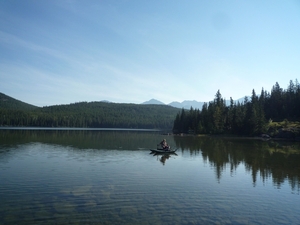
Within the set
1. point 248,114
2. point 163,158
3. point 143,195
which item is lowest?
point 143,195

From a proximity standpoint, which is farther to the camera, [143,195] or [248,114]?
[248,114]

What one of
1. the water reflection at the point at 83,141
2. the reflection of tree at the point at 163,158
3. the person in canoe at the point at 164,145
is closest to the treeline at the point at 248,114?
the water reflection at the point at 83,141

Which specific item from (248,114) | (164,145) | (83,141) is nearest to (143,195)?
(164,145)

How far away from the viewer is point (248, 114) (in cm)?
11575

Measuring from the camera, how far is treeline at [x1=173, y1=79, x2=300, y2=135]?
11356 cm

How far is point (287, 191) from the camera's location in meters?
22.4

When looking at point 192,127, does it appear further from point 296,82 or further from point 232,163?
point 232,163

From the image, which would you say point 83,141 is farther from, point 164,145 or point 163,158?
point 163,158

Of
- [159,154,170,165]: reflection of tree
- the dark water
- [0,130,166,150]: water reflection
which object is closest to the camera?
the dark water

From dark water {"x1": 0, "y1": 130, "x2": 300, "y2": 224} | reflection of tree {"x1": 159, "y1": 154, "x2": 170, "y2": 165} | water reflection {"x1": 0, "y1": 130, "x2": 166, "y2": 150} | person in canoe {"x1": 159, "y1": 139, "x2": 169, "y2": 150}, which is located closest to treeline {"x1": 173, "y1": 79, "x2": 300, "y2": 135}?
water reflection {"x1": 0, "y1": 130, "x2": 166, "y2": 150}

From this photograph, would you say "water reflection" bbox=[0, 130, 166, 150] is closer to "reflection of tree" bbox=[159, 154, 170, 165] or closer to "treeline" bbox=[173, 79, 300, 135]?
"reflection of tree" bbox=[159, 154, 170, 165]

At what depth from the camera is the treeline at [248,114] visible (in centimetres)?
11356

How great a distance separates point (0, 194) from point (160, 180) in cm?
1434

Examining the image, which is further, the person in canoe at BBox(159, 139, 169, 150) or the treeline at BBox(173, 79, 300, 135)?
the treeline at BBox(173, 79, 300, 135)
